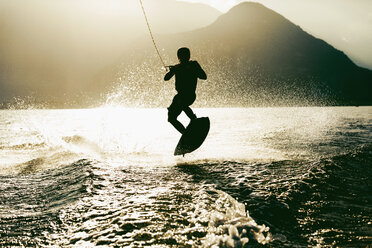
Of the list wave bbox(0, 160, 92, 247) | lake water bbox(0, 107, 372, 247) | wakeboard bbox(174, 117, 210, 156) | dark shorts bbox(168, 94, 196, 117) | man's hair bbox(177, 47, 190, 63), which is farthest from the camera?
wakeboard bbox(174, 117, 210, 156)

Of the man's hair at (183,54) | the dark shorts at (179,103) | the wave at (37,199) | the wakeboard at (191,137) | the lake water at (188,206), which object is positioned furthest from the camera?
the wakeboard at (191,137)

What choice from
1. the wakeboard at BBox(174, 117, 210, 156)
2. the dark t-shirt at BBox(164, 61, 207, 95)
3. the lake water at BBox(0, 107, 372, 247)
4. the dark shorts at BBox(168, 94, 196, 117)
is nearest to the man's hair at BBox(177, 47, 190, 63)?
the dark t-shirt at BBox(164, 61, 207, 95)

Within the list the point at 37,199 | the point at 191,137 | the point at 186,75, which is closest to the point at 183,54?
the point at 186,75

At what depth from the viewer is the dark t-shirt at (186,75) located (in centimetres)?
745

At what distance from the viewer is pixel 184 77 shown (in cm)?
759

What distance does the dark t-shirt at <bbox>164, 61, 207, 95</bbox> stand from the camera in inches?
293

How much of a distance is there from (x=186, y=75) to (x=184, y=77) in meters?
0.08

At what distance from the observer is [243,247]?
272 centimetres

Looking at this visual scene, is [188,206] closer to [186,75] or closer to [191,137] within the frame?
[191,137]

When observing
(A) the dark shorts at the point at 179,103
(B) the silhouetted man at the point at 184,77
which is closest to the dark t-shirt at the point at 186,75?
(B) the silhouetted man at the point at 184,77

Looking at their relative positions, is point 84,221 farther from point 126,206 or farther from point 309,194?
point 309,194

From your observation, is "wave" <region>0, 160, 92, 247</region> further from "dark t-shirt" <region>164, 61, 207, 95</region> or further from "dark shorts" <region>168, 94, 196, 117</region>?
"dark t-shirt" <region>164, 61, 207, 95</region>

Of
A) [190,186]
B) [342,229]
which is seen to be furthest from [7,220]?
[342,229]

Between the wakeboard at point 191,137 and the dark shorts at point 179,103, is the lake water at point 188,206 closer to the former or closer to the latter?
the wakeboard at point 191,137
